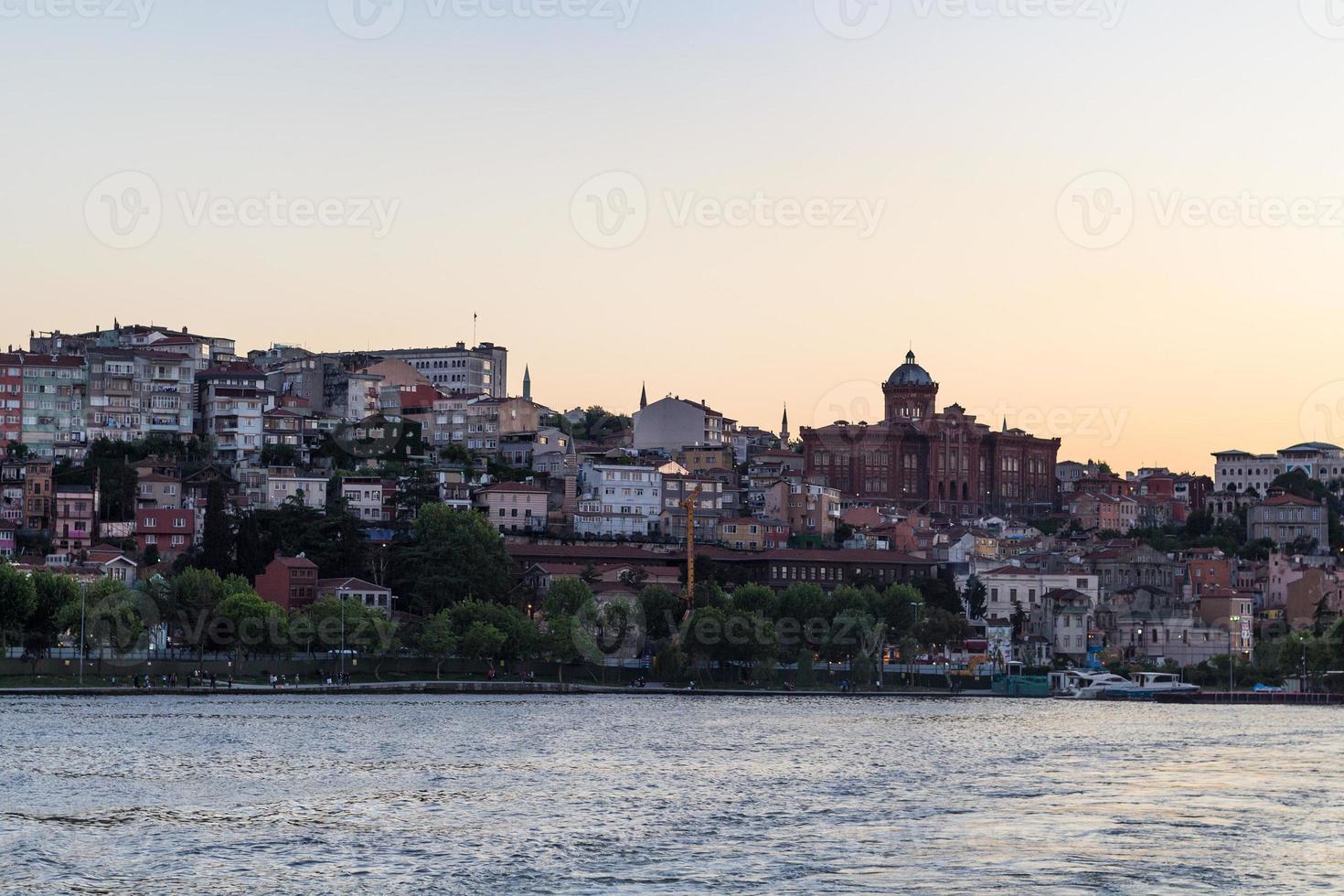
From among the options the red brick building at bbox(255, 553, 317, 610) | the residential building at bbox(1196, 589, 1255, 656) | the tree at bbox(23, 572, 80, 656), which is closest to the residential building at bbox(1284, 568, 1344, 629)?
the residential building at bbox(1196, 589, 1255, 656)

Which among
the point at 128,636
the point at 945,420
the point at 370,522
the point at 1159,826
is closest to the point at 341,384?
the point at 370,522

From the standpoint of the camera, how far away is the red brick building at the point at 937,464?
541 ft

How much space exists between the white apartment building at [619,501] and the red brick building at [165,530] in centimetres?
2733

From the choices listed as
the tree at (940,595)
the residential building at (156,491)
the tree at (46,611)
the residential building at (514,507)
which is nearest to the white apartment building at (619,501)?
the residential building at (514,507)

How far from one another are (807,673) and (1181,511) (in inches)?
3178

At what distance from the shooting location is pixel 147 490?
372 ft

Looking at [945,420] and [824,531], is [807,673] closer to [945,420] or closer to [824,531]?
[824,531]

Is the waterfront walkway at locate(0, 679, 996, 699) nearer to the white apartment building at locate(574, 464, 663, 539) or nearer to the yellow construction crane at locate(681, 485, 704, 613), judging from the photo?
the yellow construction crane at locate(681, 485, 704, 613)

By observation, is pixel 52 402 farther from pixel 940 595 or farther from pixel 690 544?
pixel 940 595

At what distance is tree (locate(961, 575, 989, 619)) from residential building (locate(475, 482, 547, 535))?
2568cm

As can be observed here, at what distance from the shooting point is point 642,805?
44375mm

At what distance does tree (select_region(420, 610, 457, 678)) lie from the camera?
90.8m

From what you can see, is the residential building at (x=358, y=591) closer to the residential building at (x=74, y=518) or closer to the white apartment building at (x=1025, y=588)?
the residential building at (x=74, y=518)

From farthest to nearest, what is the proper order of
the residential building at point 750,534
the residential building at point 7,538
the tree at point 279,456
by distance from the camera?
1. the residential building at point 750,534
2. the tree at point 279,456
3. the residential building at point 7,538
